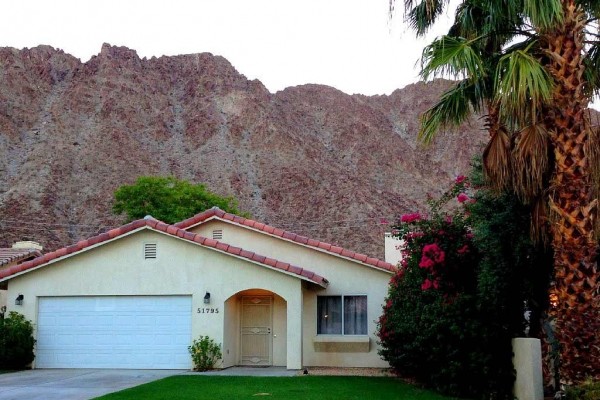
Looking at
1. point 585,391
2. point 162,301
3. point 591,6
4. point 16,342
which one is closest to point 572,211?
point 585,391

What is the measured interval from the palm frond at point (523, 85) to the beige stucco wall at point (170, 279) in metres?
9.08

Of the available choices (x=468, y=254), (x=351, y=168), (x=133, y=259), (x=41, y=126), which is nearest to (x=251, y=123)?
(x=351, y=168)

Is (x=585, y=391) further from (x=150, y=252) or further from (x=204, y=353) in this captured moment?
(x=150, y=252)

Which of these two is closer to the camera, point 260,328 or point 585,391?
point 585,391

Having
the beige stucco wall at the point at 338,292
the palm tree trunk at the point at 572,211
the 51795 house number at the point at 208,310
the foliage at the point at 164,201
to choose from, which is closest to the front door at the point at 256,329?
the beige stucco wall at the point at 338,292

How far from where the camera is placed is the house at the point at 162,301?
63.8 ft

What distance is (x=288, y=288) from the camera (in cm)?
1947

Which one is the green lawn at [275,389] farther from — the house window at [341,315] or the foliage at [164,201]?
the foliage at [164,201]

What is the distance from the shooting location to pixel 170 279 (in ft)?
64.6

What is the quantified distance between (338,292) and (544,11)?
11818 mm

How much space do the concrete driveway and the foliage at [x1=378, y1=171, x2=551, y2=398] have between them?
6020 mm

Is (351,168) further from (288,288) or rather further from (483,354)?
(483,354)

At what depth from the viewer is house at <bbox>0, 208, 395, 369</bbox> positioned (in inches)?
766

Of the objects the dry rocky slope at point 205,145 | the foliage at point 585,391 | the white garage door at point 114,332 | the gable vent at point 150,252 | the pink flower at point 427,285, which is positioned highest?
the dry rocky slope at point 205,145
